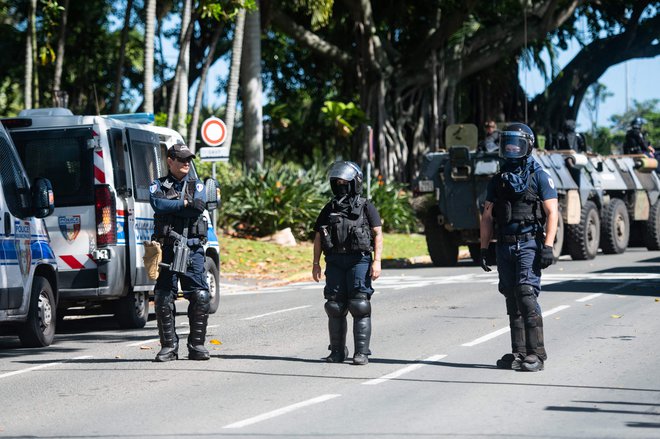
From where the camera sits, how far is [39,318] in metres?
11.8

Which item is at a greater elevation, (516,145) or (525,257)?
(516,145)

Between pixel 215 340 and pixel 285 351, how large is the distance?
1169mm

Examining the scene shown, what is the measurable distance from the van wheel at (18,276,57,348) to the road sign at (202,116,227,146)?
385 inches

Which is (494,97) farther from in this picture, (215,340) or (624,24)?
(215,340)

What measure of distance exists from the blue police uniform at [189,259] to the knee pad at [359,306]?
124 centimetres

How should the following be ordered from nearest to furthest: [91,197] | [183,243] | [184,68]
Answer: [183,243], [91,197], [184,68]

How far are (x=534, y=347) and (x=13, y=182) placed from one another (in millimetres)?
5113

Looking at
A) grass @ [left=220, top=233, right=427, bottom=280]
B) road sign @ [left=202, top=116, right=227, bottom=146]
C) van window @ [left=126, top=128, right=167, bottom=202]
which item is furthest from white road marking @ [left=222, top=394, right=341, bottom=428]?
road sign @ [left=202, top=116, right=227, bottom=146]

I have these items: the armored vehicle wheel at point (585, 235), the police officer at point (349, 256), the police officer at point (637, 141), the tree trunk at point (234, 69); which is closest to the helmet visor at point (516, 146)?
the police officer at point (349, 256)

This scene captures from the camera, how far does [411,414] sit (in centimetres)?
760

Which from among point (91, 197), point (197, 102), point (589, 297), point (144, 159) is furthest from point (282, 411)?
point (197, 102)

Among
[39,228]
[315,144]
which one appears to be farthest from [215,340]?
[315,144]

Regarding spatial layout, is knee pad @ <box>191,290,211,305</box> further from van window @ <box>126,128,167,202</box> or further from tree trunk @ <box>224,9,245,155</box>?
tree trunk @ <box>224,9,245,155</box>

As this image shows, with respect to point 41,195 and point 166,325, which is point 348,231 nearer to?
point 166,325
